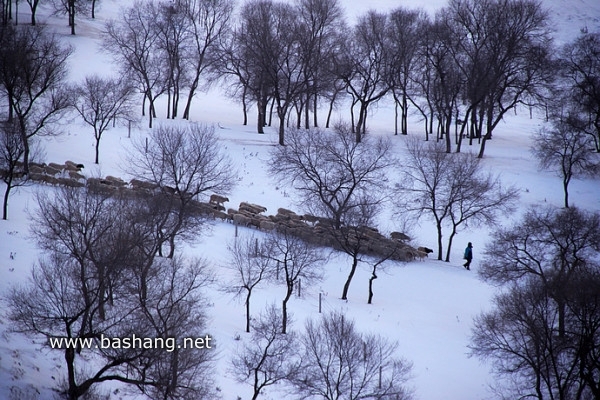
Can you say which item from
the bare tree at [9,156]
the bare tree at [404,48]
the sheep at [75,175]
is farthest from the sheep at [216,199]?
the bare tree at [404,48]

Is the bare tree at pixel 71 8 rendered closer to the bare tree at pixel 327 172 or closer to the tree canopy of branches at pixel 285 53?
the tree canopy of branches at pixel 285 53

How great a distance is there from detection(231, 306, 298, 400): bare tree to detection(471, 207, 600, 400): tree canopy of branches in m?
6.98

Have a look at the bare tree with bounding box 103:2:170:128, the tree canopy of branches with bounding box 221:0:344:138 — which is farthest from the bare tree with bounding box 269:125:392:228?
the bare tree with bounding box 103:2:170:128

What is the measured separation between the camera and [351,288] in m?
29.5

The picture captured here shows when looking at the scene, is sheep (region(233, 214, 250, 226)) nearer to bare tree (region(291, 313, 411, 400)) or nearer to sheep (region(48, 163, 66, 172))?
sheep (region(48, 163, 66, 172))

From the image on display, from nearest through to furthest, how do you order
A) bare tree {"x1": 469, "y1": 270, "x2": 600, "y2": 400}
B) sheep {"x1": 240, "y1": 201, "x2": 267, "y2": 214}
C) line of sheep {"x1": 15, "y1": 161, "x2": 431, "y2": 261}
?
bare tree {"x1": 469, "y1": 270, "x2": 600, "y2": 400} < line of sheep {"x1": 15, "y1": 161, "x2": 431, "y2": 261} < sheep {"x1": 240, "y1": 201, "x2": 267, "y2": 214}

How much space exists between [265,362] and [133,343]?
5.24 m

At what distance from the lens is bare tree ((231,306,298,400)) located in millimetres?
18672

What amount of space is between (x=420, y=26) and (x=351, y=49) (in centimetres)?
678

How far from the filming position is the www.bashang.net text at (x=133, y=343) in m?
15.5

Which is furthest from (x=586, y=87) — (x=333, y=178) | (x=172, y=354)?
(x=172, y=354)

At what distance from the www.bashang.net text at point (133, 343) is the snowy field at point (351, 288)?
1.16 m

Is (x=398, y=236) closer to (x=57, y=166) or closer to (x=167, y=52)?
(x=57, y=166)

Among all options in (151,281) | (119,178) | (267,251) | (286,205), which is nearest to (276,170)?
(286,205)
